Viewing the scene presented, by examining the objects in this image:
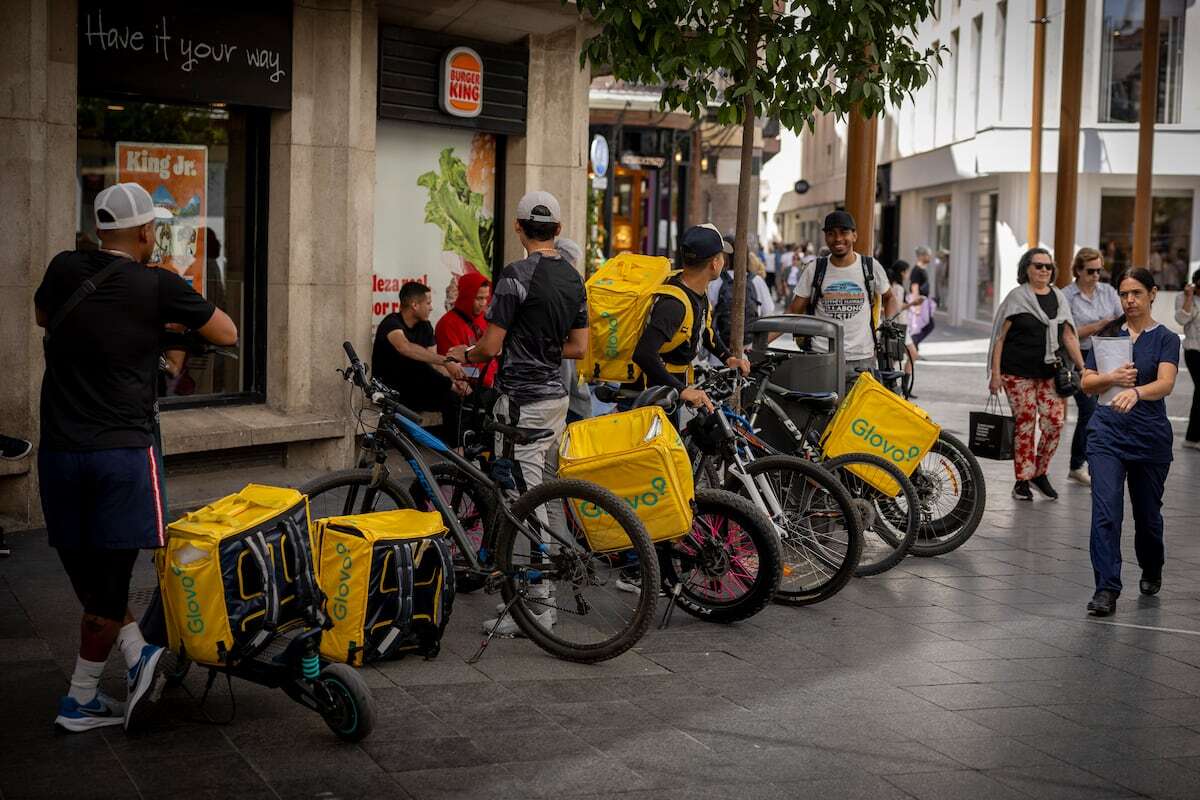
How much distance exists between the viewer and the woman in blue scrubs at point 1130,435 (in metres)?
7.71

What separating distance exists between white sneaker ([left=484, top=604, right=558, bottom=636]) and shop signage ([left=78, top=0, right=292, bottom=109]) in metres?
4.70

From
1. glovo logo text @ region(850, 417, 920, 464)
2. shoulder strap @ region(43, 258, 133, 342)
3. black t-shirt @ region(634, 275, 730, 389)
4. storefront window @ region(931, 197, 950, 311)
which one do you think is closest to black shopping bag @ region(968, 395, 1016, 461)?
glovo logo text @ region(850, 417, 920, 464)

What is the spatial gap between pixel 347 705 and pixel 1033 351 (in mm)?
7366

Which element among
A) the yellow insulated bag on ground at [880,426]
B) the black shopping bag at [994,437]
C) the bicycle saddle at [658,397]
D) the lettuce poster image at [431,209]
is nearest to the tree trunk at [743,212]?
the yellow insulated bag on ground at [880,426]

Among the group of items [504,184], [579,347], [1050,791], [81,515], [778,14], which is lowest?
[1050,791]

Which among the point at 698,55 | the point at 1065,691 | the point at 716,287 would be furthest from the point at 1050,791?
the point at 716,287

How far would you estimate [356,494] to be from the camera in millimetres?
6906

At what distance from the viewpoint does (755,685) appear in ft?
20.3

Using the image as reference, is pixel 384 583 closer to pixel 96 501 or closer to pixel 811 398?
pixel 96 501

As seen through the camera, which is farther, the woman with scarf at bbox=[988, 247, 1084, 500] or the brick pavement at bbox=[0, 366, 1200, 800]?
the woman with scarf at bbox=[988, 247, 1084, 500]

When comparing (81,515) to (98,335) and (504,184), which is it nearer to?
(98,335)

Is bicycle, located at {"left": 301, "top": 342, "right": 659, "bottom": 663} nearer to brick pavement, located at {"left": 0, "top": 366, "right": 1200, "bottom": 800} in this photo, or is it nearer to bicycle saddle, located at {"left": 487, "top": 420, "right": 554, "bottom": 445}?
bicycle saddle, located at {"left": 487, "top": 420, "right": 554, "bottom": 445}

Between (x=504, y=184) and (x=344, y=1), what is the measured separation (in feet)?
8.54

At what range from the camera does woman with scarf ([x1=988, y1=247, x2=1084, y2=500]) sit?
11234 mm
